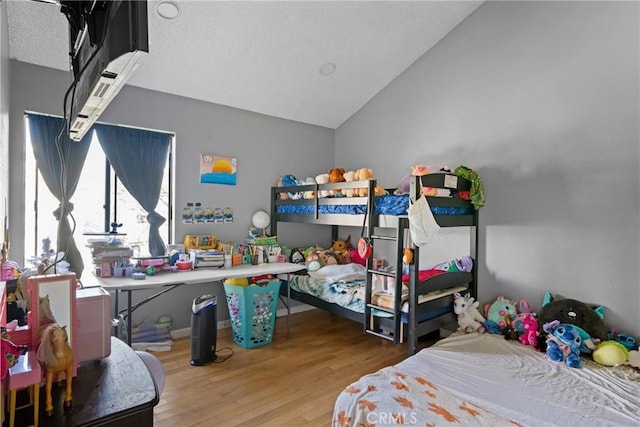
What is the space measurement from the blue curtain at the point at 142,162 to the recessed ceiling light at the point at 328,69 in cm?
172

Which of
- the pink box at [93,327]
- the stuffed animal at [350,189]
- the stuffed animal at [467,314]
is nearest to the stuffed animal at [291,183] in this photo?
the stuffed animal at [350,189]

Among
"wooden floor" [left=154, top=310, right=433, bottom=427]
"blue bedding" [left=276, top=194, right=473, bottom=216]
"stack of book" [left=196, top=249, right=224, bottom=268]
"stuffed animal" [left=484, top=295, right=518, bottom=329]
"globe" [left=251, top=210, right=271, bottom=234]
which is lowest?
"wooden floor" [left=154, top=310, right=433, bottom=427]

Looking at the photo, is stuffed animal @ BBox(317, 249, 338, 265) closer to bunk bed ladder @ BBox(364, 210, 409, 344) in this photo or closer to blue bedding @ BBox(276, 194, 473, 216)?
blue bedding @ BBox(276, 194, 473, 216)

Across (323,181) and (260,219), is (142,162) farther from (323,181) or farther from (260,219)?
(323,181)

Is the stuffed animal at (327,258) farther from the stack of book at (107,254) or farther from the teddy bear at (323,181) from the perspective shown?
the stack of book at (107,254)

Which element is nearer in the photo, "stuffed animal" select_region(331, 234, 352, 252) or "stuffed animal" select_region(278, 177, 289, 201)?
"stuffed animal" select_region(278, 177, 289, 201)

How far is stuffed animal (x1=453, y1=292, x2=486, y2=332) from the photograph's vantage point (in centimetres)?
306

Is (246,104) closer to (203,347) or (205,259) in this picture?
(205,259)

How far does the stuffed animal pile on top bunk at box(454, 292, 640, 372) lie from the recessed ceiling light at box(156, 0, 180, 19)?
10.6 ft

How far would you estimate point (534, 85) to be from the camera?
3.00m

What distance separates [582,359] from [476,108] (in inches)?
89.6

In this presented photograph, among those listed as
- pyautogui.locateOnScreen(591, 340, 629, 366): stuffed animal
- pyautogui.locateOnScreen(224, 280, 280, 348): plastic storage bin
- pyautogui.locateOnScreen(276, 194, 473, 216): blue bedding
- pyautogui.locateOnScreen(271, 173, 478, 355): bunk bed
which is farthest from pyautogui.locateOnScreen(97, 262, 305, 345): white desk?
pyautogui.locateOnScreen(591, 340, 629, 366): stuffed animal

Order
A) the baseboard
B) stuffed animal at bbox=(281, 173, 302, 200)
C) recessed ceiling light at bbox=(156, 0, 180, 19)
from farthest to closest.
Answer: stuffed animal at bbox=(281, 173, 302, 200)
the baseboard
recessed ceiling light at bbox=(156, 0, 180, 19)

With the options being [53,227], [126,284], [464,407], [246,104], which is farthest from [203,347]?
[246,104]
